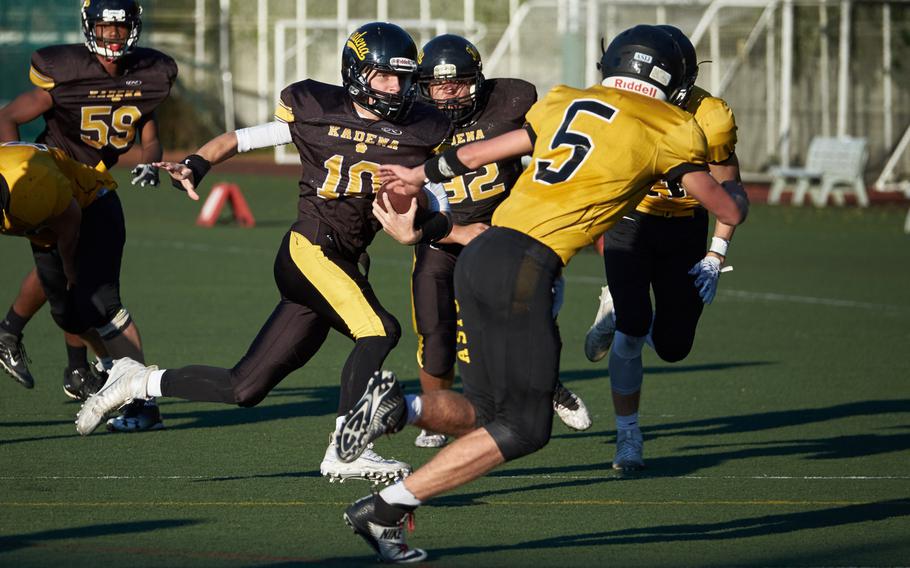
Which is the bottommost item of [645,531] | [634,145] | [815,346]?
[815,346]

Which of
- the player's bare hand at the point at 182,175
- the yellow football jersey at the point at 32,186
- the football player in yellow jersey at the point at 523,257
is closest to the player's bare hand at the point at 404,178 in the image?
the football player in yellow jersey at the point at 523,257

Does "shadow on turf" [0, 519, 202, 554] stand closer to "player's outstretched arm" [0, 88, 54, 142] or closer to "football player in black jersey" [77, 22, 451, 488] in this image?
"football player in black jersey" [77, 22, 451, 488]

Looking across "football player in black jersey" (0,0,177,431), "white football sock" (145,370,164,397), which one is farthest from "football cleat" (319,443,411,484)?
"football player in black jersey" (0,0,177,431)

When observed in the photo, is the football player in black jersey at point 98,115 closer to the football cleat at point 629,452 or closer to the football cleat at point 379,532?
the football cleat at point 629,452

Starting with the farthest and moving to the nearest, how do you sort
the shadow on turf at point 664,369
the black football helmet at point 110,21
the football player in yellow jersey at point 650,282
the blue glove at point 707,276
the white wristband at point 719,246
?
the shadow on turf at point 664,369
the black football helmet at point 110,21
the football player in yellow jersey at point 650,282
the white wristband at point 719,246
the blue glove at point 707,276

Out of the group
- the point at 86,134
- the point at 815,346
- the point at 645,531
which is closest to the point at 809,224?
the point at 815,346

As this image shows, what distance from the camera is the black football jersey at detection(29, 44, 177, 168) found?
8430 millimetres

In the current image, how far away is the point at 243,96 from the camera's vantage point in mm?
37000

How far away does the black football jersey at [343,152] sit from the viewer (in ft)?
22.2

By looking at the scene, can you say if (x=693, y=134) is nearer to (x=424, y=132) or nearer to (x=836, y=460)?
(x=424, y=132)

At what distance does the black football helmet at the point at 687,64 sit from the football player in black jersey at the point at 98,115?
10.1ft

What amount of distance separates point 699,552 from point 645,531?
37 cm

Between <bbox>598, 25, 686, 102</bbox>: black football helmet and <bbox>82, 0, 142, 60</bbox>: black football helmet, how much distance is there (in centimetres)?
348

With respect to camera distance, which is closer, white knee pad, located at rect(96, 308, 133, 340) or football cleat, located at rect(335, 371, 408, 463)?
football cleat, located at rect(335, 371, 408, 463)
